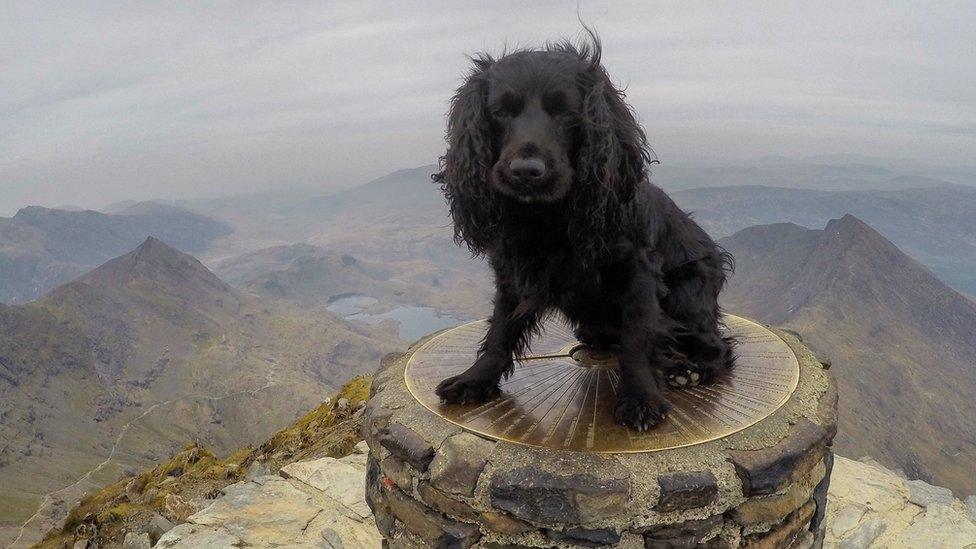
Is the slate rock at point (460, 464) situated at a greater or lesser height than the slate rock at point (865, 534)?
greater

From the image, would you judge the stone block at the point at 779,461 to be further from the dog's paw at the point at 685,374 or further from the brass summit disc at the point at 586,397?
the dog's paw at the point at 685,374

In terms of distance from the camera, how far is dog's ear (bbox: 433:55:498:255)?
3119mm

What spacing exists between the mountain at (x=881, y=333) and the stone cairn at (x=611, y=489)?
167ft

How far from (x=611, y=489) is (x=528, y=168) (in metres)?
1.68

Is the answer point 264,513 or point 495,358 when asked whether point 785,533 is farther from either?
point 264,513

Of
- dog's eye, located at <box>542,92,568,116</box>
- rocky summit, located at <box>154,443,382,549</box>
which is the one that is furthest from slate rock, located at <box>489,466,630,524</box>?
rocky summit, located at <box>154,443,382,549</box>

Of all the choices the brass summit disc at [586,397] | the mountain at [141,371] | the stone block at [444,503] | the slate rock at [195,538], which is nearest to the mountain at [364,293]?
the mountain at [141,371]

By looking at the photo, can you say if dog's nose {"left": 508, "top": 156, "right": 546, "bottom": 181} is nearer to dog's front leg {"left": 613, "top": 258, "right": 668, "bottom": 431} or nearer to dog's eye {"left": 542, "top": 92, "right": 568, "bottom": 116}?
dog's eye {"left": 542, "top": 92, "right": 568, "bottom": 116}

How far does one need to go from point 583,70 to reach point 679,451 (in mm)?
2129

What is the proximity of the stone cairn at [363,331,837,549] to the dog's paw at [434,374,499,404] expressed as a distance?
7.2 inches

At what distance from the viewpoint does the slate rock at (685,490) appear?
301 centimetres

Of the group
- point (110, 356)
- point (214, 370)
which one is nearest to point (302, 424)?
point (214, 370)

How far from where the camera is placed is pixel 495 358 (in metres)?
3.90

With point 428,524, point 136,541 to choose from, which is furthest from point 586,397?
point 136,541
